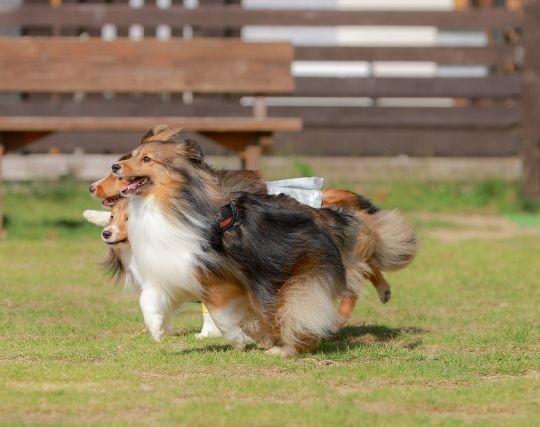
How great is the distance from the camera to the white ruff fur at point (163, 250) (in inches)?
220

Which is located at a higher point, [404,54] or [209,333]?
[404,54]

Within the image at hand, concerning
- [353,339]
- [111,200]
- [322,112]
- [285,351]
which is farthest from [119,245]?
[322,112]

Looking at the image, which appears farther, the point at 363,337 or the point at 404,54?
the point at 404,54

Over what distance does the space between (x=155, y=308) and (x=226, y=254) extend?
54cm

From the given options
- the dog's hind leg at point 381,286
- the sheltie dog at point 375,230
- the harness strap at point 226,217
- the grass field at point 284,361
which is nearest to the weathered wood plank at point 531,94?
the grass field at point 284,361

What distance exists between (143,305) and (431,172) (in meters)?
7.79

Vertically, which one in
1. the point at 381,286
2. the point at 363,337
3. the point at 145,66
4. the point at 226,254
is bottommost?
the point at 363,337

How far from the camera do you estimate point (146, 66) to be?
1102 centimetres

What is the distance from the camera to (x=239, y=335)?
586cm

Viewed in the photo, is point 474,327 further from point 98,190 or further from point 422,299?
point 98,190

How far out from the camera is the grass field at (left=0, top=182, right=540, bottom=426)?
15.0 ft

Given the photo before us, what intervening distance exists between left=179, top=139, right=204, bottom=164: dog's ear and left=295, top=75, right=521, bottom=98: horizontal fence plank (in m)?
7.48

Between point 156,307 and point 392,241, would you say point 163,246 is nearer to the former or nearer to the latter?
point 156,307

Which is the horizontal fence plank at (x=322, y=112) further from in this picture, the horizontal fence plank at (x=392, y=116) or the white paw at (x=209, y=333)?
the white paw at (x=209, y=333)
